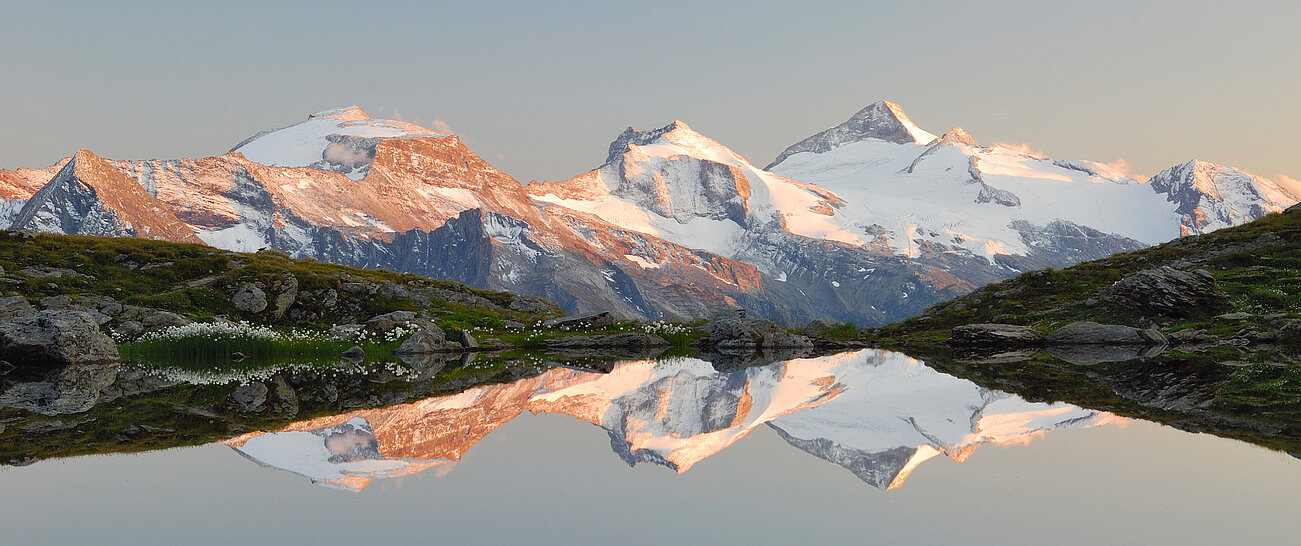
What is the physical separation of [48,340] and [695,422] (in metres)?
41.1

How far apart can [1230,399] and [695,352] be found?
132 feet

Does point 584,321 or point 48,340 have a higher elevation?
point 48,340

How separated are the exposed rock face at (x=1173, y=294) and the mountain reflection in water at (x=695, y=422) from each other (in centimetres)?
3425

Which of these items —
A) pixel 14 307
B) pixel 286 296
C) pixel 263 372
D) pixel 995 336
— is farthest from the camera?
pixel 286 296

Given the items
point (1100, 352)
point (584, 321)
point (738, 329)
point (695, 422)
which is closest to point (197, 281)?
point (584, 321)

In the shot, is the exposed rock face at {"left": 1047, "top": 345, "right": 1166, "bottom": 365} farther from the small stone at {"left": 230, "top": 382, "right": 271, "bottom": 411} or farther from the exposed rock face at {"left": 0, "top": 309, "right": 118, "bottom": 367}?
the exposed rock face at {"left": 0, "top": 309, "right": 118, "bottom": 367}

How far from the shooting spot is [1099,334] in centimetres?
6056

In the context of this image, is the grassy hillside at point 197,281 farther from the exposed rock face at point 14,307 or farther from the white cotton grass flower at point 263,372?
the white cotton grass flower at point 263,372

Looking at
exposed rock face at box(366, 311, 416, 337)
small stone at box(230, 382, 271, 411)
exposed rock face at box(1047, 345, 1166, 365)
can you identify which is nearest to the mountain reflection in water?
small stone at box(230, 382, 271, 411)

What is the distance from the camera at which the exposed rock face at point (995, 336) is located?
61.7 m

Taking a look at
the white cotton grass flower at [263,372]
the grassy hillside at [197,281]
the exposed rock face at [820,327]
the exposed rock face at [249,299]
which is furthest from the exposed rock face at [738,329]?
the exposed rock face at [249,299]

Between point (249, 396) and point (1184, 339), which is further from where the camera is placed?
point (1184, 339)

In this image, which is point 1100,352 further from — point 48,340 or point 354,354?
point 48,340

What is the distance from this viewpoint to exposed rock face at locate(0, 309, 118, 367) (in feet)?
162
